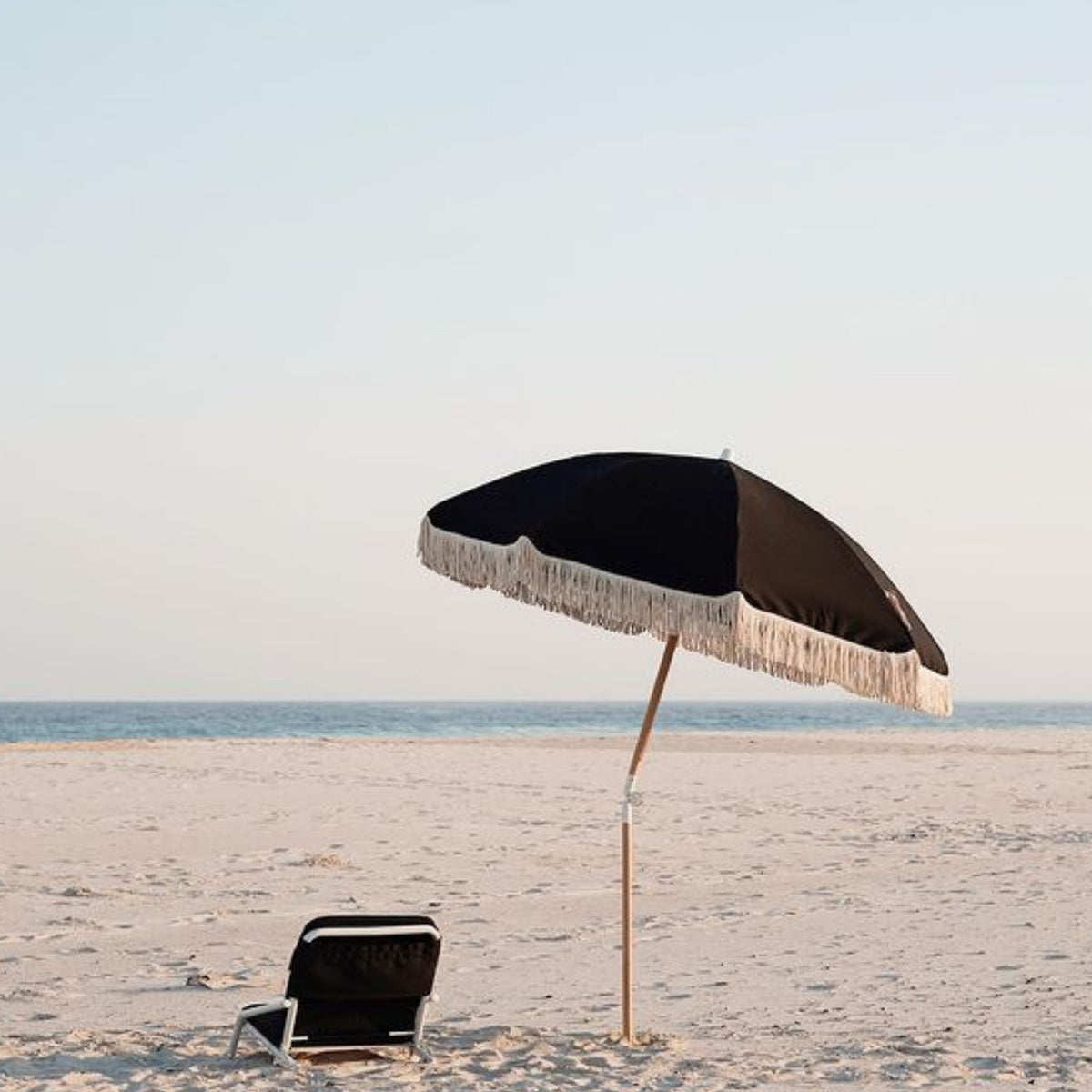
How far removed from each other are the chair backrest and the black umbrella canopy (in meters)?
1.44

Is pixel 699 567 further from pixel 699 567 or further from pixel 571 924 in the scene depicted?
pixel 571 924

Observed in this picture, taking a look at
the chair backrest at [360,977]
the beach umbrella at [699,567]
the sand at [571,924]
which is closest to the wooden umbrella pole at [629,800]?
the beach umbrella at [699,567]

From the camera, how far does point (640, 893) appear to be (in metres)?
12.9

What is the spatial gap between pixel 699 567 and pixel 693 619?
204mm

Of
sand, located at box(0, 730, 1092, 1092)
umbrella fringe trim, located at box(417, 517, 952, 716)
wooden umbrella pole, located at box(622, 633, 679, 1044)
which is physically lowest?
sand, located at box(0, 730, 1092, 1092)

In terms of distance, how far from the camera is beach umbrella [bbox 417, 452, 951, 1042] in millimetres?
6336

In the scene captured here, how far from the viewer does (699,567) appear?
20.9 ft

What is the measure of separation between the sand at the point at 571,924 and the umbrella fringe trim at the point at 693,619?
1578mm

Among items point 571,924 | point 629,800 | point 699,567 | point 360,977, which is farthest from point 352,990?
point 571,924

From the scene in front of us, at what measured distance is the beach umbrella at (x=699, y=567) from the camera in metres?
6.34

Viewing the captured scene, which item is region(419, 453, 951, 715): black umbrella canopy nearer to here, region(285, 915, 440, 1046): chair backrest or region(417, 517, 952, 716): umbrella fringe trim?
region(417, 517, 952, 716): umbrella fringe trim

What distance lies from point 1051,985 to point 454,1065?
358 cm

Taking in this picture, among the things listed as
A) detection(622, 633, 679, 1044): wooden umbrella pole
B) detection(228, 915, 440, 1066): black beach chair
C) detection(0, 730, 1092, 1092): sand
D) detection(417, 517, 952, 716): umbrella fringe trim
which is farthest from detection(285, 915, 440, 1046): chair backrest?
detection(417, 517, 952, 716): umbrella fringe trim

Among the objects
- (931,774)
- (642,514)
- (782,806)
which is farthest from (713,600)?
(931,774)
